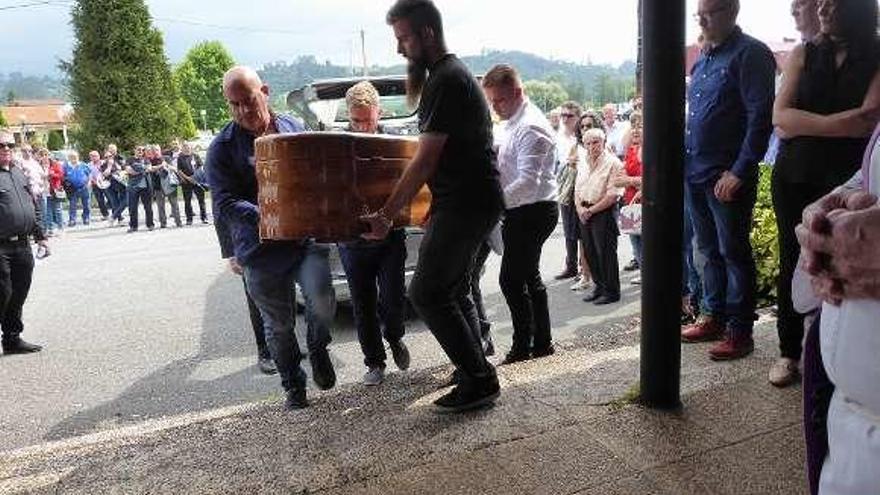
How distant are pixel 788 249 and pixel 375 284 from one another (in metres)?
2.27

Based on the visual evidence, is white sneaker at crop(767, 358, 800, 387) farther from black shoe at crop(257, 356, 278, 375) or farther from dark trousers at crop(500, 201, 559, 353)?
black shoe at crop(257, 356, 278, 375)

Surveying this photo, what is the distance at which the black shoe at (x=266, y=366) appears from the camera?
5.03m

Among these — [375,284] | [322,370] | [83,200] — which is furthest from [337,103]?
[83,200]

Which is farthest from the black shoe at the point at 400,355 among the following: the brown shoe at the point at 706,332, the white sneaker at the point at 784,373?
the white sneaker at the point at 784,373

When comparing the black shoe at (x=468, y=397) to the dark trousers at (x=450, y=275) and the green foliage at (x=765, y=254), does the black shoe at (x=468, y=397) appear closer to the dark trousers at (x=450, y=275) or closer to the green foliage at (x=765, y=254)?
the dark trousers at (x=450, y=275)

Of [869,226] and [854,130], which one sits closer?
[869,226]

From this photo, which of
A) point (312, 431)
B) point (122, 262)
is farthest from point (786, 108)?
point (122, 262)

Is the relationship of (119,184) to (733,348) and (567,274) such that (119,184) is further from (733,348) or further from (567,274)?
(733,348)

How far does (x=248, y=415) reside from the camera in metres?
3.65

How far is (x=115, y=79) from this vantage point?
26797mm

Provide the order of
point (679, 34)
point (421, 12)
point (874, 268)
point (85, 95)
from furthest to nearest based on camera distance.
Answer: point (85, 95) → point (421, 12) → point (679, 34) → point (874, 268)

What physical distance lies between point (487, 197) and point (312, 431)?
1.30 meters

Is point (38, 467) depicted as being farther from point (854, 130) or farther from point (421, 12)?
point (854, 130)

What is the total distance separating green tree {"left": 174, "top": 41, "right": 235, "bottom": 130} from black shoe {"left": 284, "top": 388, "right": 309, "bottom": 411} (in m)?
73.6
